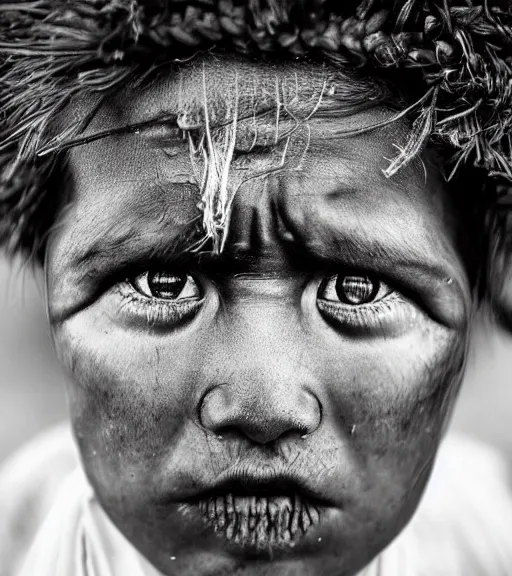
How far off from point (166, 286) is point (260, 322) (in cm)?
10

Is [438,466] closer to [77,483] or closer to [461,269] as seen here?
[461,269]

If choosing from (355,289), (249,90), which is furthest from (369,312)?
(249,90)

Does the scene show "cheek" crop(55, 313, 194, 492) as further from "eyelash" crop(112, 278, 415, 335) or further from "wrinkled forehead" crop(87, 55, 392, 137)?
"wrinkled forehead" crop(87, 55, 392, 137)

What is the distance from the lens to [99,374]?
82 centimetres

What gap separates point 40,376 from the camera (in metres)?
0.96

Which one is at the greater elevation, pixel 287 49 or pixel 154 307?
pixel 287 49

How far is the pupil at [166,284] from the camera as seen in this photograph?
81 cm

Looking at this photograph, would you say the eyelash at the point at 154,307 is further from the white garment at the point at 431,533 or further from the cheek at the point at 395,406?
the white garment at the point at 431,533

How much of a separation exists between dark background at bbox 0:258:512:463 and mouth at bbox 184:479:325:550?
0.23 metres

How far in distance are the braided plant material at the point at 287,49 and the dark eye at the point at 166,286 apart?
0.50 ft

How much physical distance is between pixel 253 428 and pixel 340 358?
106 millimetres

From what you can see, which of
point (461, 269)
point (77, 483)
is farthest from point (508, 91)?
point (77, 483)

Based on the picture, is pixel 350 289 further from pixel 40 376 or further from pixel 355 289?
pixel 40 376

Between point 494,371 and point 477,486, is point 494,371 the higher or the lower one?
the higher one
